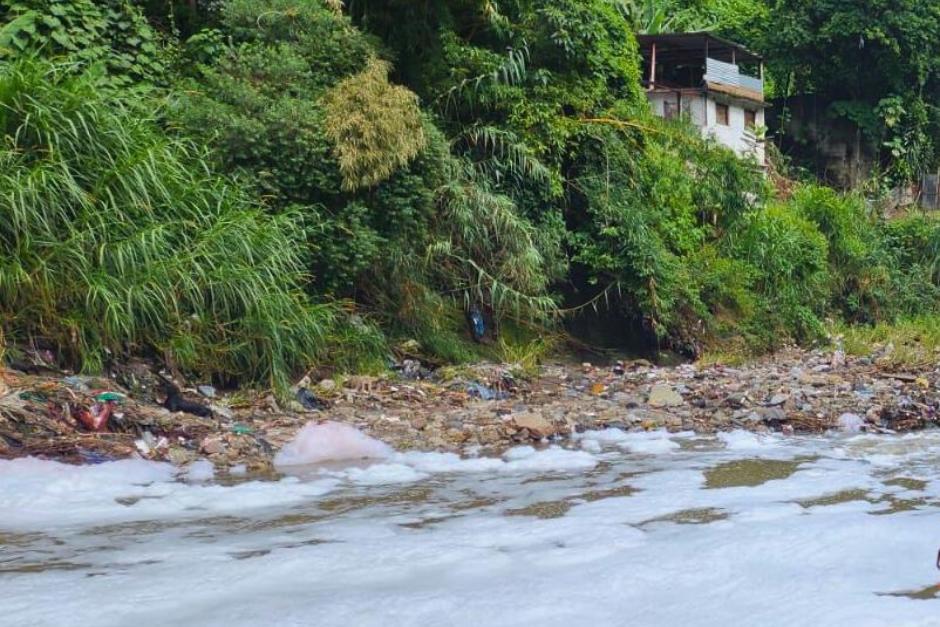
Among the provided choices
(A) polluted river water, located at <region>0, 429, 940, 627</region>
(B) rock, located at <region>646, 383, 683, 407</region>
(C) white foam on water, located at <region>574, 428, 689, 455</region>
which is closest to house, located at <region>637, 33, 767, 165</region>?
(B) rock, located at <region>646, 383, 683, 407</region>

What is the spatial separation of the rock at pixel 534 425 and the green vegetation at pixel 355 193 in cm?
159

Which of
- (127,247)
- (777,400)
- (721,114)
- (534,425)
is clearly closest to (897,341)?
(777,400)

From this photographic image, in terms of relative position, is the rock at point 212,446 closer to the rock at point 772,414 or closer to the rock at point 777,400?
the rock at point 772,414

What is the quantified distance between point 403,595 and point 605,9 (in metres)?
9.53

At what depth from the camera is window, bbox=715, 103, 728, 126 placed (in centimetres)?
2041

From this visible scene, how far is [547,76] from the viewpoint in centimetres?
931

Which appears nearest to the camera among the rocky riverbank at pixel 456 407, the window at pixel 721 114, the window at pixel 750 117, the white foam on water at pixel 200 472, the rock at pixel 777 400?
the white foam on water at pixel 200 472

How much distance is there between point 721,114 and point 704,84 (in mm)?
1149

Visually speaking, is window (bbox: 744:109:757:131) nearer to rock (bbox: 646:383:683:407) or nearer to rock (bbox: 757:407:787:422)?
rock (bbox: 646:383:683:407)

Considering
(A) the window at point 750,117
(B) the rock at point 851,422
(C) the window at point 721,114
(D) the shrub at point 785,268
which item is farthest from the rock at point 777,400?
(A) the window at point 750,117

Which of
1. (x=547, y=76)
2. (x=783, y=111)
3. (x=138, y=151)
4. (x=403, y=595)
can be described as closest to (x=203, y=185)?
(x=138, y=151)

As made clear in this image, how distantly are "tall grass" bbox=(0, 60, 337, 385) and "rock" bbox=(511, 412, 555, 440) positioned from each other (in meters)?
1.59

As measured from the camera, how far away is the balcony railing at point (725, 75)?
1973 cm

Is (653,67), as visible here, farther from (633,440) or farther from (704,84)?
(633,440)
